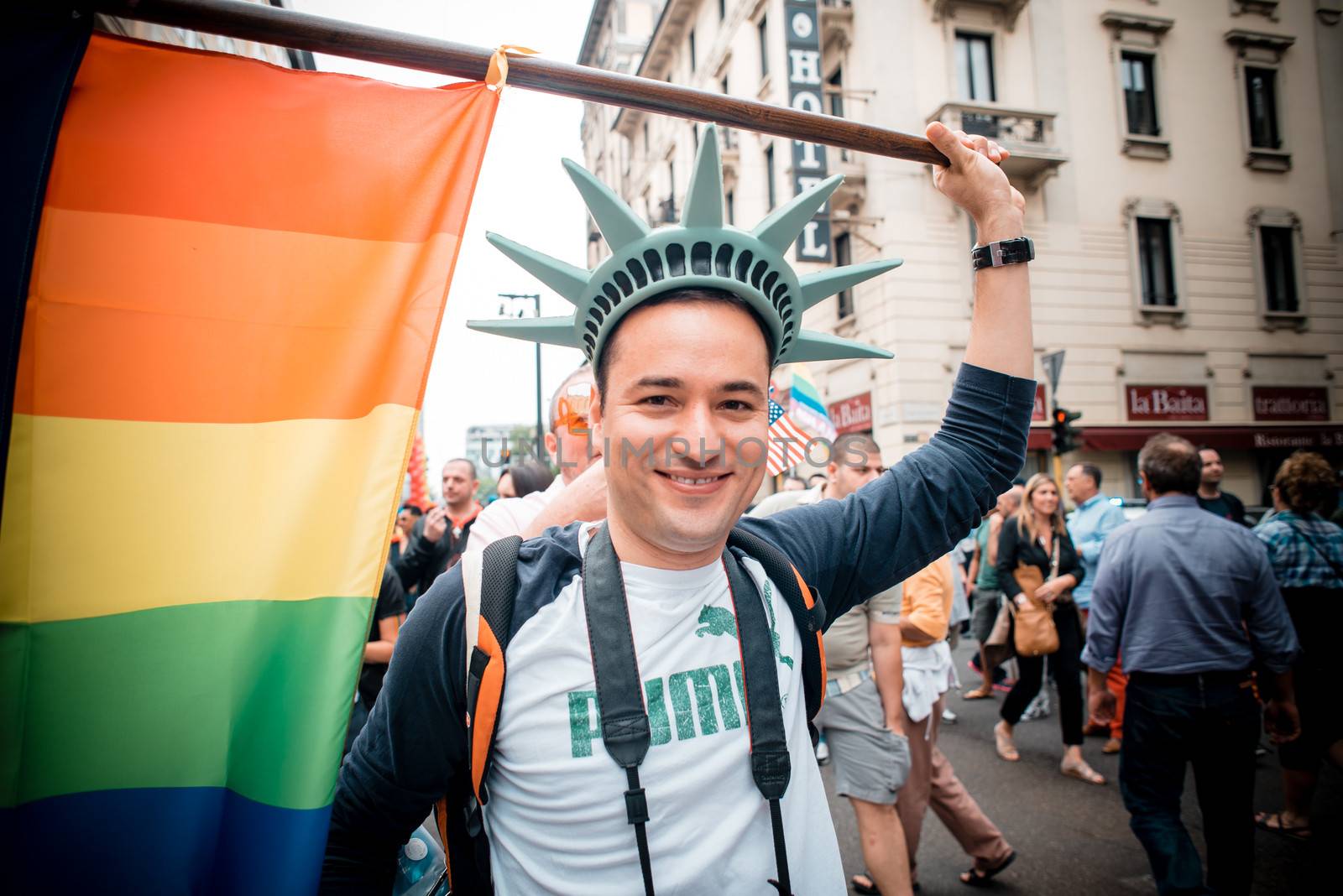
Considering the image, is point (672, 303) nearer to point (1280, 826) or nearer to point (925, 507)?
point (925, 507)

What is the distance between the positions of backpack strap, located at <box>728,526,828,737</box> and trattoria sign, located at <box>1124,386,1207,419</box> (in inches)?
663

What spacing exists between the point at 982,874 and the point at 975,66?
54.4ft

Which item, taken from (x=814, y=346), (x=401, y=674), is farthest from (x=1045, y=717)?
(x=401, y=674)

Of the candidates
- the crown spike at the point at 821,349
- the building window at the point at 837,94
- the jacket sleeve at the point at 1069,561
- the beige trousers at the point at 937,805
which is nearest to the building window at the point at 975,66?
the building window at the point at 837,94

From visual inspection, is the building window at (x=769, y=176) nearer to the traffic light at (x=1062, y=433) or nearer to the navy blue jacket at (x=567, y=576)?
the traffic light at (x=1062, y=433)

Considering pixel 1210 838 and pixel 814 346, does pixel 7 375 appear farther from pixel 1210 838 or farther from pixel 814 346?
pixel 1210 838

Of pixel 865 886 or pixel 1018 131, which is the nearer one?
pixel 865 886

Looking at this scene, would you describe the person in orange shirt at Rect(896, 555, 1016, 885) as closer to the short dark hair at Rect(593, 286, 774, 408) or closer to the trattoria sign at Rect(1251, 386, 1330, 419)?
the short dark hair at Rect(593, 286, 774, 408)

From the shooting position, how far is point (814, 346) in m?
1.69

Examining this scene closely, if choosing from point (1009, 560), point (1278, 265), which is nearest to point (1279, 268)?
point (1278, 265)

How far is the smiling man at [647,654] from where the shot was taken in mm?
1312

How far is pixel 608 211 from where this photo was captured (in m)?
1.40

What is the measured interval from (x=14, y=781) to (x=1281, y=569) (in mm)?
5481

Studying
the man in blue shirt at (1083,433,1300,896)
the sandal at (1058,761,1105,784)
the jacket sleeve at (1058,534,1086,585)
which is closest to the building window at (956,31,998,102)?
the jacket sleeve at (1058,534,1086,585)
